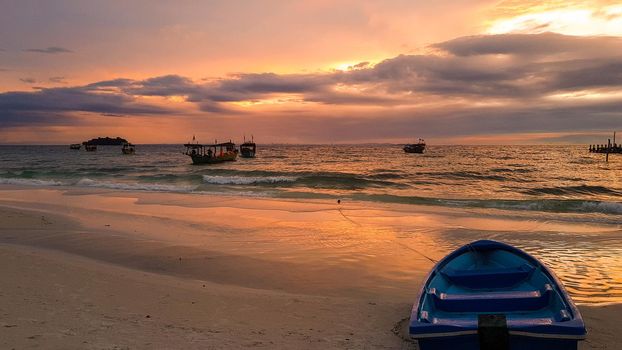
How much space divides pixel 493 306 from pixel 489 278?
0.79 m

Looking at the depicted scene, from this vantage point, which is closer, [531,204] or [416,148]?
[531,204]

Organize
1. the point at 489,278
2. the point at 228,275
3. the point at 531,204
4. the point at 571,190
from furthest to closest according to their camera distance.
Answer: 1. the point at 571,190
2. the point at 531,204
3. the point at 228,275
4. the point at 489,278

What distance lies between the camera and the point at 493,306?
541 centimetres

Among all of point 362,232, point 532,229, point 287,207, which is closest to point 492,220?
point 532,229

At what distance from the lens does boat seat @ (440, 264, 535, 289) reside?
6.13 m

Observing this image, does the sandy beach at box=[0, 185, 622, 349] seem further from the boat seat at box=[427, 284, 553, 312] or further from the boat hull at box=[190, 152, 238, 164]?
the boat hull at box=[190, 152, 238, 164]

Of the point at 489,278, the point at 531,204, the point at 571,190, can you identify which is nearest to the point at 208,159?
the point at 571,190

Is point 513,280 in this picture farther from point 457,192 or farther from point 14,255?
point 457,192

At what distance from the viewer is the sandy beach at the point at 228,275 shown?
5.48 metres

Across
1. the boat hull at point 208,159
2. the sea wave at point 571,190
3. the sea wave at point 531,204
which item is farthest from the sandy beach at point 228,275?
the boat hull at point 208,159

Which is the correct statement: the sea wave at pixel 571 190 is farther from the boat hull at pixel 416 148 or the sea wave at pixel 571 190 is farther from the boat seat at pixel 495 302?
the boat hull at pixel 416 148

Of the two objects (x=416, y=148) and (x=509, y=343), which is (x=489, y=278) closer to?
(x=509, y=343)

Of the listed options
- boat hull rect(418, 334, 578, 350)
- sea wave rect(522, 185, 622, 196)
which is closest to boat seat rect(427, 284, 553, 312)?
boat hull rect(418, 334, 578, 350)

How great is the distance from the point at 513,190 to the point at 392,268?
23.6 meters
